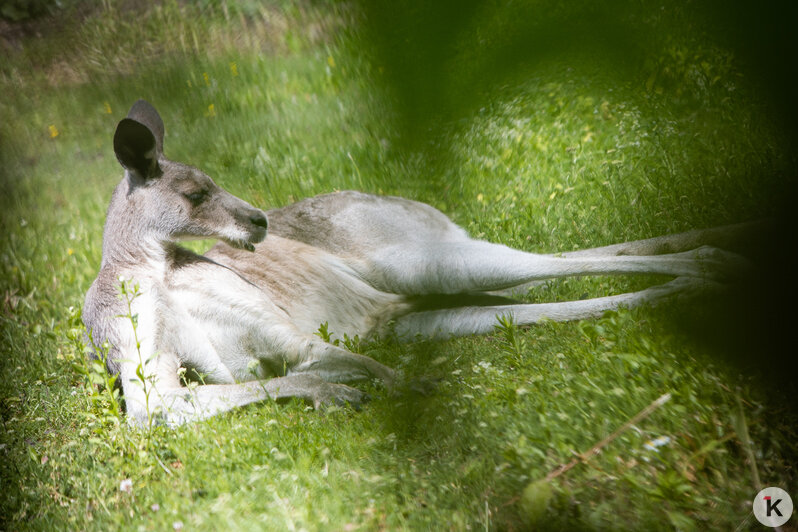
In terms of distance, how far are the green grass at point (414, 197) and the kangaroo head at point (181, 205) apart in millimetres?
556

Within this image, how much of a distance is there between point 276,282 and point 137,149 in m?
0.93

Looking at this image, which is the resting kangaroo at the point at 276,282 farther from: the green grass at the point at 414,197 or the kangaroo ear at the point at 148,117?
the green grass at the point at 414,197

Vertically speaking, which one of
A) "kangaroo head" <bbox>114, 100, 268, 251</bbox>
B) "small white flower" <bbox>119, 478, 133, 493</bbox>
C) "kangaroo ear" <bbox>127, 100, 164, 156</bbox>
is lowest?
"small white flower" <bbox>119, 478, 133, 493</bbox>

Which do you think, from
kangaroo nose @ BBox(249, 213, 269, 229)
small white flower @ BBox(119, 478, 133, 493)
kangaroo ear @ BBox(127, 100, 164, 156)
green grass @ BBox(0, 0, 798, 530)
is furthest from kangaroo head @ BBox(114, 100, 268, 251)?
small white flower @ BBox(119, 478, 133, 493)

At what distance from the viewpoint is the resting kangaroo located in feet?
9.43

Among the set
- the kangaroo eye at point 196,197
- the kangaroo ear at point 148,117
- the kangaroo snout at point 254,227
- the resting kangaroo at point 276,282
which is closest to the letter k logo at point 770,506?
the resting kangaroo at point 276,282

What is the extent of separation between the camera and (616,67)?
4305 millimetres

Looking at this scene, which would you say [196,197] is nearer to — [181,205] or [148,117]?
[181,205]

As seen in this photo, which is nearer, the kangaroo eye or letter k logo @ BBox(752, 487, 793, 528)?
letter k logo @ BBox(752, 487, 793, 528)

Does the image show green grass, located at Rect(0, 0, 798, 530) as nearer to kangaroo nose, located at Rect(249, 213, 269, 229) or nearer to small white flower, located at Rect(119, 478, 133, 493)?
small white flower, located at Rect(119, 478, 133, 493)

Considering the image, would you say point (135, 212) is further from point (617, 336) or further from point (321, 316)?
point (617, 336)

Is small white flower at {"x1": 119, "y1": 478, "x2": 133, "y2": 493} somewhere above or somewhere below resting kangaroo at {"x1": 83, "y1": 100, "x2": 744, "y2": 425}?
below

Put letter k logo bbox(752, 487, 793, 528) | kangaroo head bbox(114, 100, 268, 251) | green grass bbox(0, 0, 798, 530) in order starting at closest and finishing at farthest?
letter k logo bbox(752, 487, 793, 528), green grass bbox(0, 0, 798, 530), kangaroo head bbox(114, 100, 268, 251)

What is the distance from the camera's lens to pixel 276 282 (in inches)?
139
